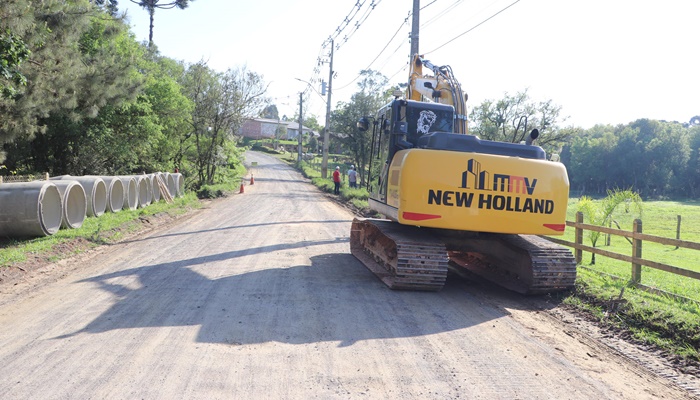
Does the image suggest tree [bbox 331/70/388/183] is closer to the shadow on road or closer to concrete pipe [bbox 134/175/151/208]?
concrete pipe [bbox 134/175/151/208]

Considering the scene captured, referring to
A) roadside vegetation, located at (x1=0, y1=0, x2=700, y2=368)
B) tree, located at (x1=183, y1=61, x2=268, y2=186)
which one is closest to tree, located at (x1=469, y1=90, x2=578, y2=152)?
roadside vegetation, located at (x1=0, y1=0, x2=700, y2=368)

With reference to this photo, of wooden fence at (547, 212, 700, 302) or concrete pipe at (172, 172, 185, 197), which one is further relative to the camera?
concrete pipe at (172, 172, 185, 197)

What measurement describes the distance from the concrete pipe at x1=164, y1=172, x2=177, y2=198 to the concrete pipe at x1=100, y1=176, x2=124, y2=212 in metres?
5.46

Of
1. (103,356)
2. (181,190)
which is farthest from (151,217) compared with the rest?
(103,356)

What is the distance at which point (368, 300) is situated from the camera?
23.6 feet

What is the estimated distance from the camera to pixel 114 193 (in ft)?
54.3

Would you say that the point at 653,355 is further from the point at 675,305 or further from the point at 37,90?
the point at 37,90

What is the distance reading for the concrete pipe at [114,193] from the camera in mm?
15827

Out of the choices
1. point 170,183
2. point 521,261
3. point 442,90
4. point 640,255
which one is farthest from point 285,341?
point 170,183

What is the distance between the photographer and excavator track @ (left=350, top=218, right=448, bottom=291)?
7.54 metres

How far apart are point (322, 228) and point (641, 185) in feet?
Result: 235

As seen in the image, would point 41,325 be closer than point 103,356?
No

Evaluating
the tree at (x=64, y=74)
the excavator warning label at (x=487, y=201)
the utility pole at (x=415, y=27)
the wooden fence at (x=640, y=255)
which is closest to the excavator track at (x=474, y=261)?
the excavator warning label at (x=487, y=201)

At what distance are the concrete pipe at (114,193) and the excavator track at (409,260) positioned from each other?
10.1 meters
